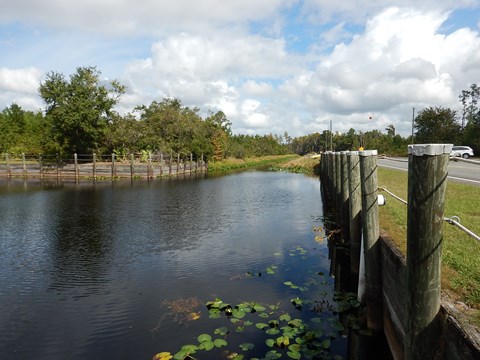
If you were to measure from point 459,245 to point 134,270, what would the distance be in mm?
7312

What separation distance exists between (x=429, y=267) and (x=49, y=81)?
39708 millimetres

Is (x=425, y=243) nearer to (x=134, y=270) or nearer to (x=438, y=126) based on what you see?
(x=134, y=270)

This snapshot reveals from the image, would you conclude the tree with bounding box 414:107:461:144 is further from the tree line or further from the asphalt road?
the asphalt road

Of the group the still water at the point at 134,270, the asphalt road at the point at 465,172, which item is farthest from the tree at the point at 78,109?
the asphalt road at the point at 465,172

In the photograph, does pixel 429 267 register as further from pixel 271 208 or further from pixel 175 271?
pixel 271 208

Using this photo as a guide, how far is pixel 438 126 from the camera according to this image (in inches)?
2035

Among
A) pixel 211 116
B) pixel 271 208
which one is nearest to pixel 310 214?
pixel 271 208

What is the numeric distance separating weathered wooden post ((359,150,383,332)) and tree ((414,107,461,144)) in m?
51.4

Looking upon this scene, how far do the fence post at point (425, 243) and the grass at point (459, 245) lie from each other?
482 mm

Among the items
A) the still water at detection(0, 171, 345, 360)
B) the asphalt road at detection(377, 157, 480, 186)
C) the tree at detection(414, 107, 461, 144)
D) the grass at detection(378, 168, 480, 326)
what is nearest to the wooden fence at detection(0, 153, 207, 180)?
the still water at detection(0, 171, 345, 360)

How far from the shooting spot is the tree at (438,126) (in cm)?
5034

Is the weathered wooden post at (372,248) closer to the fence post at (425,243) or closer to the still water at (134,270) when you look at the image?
the still water at (134,270)

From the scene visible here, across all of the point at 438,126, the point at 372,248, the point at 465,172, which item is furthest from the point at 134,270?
the point at 438,126

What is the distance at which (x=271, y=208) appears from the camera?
59.4ft
